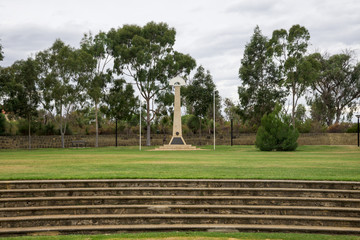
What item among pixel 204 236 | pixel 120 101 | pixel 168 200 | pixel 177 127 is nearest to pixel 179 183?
pixel 168 200

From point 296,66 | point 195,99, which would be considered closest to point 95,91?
point 195,99

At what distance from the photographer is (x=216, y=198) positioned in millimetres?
10242

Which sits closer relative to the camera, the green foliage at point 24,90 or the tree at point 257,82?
the green foliage at point 24,90

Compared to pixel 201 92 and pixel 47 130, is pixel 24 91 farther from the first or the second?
pixel 201 92

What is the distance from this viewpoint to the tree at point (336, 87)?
199 feet

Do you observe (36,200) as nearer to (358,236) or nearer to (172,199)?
(172,199)

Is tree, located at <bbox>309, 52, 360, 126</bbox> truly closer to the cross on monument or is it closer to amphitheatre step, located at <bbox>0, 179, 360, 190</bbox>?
the cross on monument

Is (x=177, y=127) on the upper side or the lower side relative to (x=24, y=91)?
lower

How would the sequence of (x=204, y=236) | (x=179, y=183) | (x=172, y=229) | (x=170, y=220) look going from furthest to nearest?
(x=179, y=183) → (x=170, y=220) → (x=172, y=229) → (x=204, y=236)

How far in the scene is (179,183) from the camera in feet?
36.8

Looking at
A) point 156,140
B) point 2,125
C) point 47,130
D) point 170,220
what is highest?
point 2,125

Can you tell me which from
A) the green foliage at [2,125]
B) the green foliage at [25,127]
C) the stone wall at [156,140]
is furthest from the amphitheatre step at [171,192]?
the green foliage at [25,127]

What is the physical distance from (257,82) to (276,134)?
1918 centimetres

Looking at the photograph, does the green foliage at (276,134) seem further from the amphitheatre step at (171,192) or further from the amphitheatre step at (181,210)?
the amphitheatre step at (181,210)
